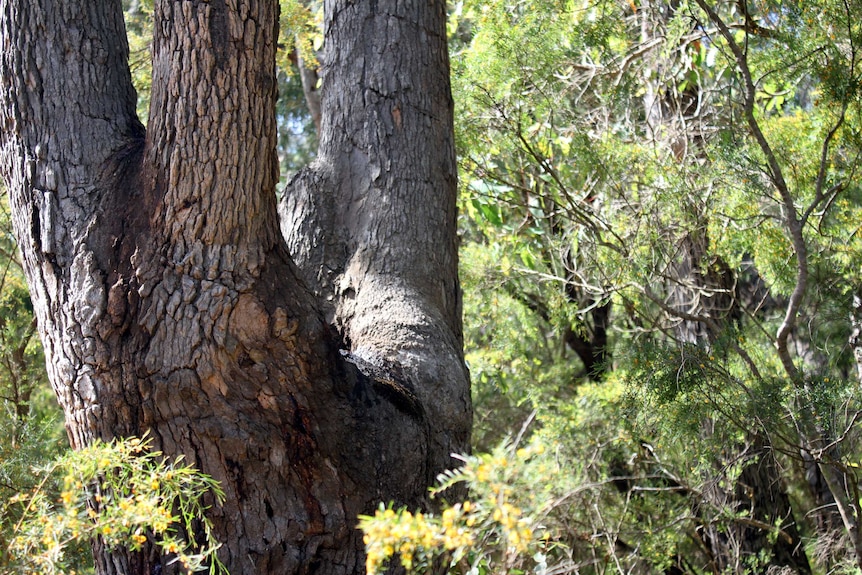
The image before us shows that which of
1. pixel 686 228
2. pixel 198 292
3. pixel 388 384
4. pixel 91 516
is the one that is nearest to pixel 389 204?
pixel 388 384

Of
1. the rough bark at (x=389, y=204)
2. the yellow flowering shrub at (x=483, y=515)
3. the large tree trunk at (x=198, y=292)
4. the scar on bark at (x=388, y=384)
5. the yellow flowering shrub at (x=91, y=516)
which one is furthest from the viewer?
the rough bark at (x=389, y=204)

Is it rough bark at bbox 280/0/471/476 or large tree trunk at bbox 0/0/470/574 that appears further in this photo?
rough bark at bbox 280/0/471/476

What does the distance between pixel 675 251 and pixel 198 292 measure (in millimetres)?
3525

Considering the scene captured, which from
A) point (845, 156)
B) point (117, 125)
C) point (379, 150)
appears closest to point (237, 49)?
point (117, 125)

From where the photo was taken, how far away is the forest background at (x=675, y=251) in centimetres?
473

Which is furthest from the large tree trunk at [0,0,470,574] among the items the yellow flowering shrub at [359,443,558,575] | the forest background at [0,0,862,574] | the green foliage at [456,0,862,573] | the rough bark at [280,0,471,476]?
the green foliage at [456,0,862,573]

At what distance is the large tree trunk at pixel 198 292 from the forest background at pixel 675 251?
1.32m

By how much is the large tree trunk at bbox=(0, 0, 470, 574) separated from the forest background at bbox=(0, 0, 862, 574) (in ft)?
4.33

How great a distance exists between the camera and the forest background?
15.5 feet

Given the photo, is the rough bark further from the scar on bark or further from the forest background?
the forest background

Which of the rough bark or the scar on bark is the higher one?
the rough bark

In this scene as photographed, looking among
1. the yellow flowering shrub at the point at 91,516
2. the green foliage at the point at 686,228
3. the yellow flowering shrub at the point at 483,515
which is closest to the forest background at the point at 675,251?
the green foliage at the point at 686,228

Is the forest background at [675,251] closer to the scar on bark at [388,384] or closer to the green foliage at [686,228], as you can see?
the green foliage at [686,228]

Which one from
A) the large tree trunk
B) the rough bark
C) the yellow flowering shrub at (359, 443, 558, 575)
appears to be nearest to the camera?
the yellow flowering shrub at (359, 443, 558, 575)
